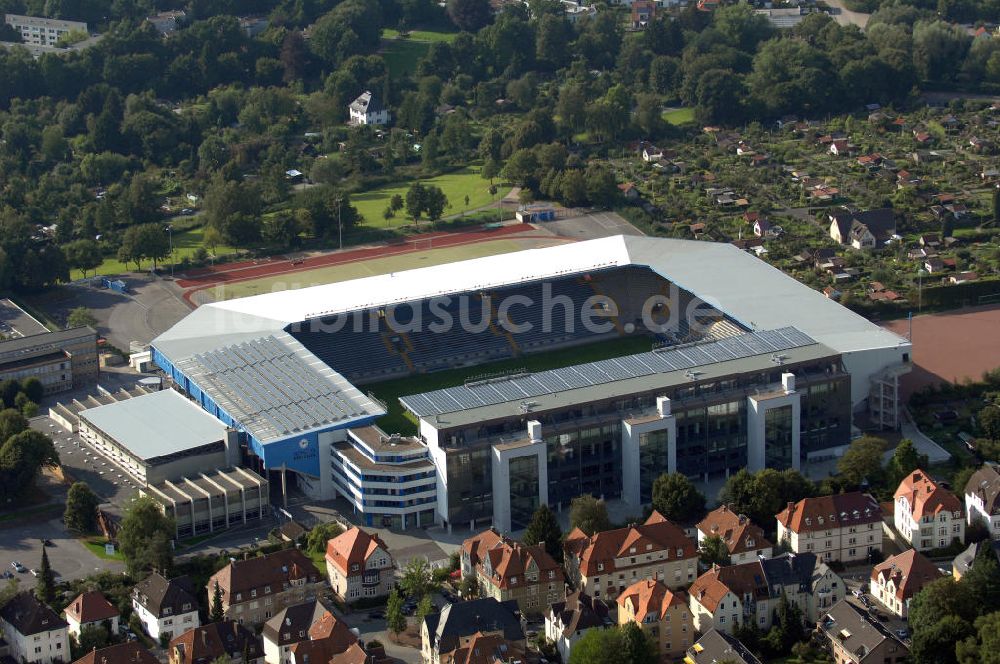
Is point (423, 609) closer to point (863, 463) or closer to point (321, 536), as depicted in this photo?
point (321, 536)

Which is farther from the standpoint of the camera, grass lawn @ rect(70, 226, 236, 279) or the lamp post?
grass lawn @ rect(70, 226, 236, 279)

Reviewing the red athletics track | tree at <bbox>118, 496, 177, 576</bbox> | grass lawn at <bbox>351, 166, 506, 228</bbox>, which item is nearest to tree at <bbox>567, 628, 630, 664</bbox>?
tree at <bbox>118, 496, 177, 576</bbox>

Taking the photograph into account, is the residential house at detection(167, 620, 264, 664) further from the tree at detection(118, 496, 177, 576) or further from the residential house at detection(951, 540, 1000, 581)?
the residential house at detection(951, 540, 1000, 581)

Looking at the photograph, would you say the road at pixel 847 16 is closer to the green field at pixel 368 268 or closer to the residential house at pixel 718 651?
the green field at pixel 368 268

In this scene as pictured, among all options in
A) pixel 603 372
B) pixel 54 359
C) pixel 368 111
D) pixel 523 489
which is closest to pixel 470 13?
pixel 368 111

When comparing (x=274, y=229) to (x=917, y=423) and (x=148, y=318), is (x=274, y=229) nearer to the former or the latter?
(x=148, y=318)

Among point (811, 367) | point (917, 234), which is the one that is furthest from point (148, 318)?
point (917, 234)
